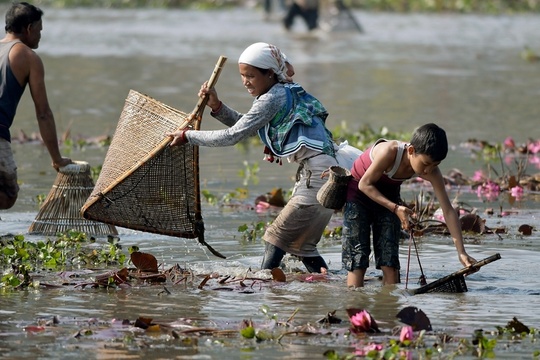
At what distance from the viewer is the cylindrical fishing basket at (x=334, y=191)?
287 inches

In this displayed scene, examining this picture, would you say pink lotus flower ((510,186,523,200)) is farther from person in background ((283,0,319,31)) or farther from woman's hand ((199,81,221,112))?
person in background ((283,0,319,31))

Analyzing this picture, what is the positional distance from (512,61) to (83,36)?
11623 millimetres

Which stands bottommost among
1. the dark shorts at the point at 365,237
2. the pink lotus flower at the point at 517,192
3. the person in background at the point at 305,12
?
the dark shorts at the point at 365,237

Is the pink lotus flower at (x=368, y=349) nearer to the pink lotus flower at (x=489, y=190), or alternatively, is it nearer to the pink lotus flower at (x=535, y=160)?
the pink lotus flower at (x=489, y=190)

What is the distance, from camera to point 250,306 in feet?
23.0

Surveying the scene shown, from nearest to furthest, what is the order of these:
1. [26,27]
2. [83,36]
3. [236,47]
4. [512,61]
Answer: [26,27] < [512,61] < [236,47] < [83,36]

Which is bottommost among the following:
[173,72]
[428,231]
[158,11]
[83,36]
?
[428,231]

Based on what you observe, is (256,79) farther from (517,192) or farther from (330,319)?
(517,192)

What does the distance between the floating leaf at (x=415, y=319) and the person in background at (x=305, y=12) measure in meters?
26.9

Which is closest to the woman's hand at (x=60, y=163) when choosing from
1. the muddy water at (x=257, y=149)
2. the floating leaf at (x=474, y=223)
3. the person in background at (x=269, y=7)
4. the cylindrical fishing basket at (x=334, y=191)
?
the muddy water at (x=257, y=149)

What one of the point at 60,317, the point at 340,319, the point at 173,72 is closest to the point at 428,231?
the point at 340,319

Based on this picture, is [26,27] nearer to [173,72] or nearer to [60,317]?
[60,317]

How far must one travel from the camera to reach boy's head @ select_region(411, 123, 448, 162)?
6.86 meters

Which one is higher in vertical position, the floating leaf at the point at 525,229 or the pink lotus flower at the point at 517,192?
the pink lotus flower at the point at 517,192
